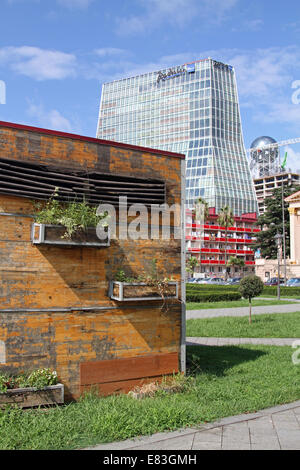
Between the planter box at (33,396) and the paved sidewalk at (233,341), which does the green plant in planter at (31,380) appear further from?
the paved sidewalk at (233,341)

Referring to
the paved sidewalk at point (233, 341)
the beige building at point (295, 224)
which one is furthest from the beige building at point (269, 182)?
the paved sidewalk at point (233, 341)

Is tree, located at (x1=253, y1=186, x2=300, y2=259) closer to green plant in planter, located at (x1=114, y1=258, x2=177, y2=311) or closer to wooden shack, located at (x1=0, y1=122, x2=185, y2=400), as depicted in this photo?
wooden shack, located at (x1=0, y1=122, x2=185, y2=400)

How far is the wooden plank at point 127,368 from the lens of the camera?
23.2 feet

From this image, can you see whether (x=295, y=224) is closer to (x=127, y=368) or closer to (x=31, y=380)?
(x=127, y=368)

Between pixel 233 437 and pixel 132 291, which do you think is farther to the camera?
pixel 132 291

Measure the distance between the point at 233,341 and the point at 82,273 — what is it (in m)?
8.58

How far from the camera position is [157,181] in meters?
8.19

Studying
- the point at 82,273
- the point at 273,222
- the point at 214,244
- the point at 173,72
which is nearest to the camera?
the point at 82,273

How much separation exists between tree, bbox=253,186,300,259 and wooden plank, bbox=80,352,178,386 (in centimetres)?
5883

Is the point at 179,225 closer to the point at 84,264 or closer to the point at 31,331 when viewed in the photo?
the point at 84,264

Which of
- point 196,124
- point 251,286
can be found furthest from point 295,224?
point 196,124

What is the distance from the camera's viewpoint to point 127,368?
7465 mm
